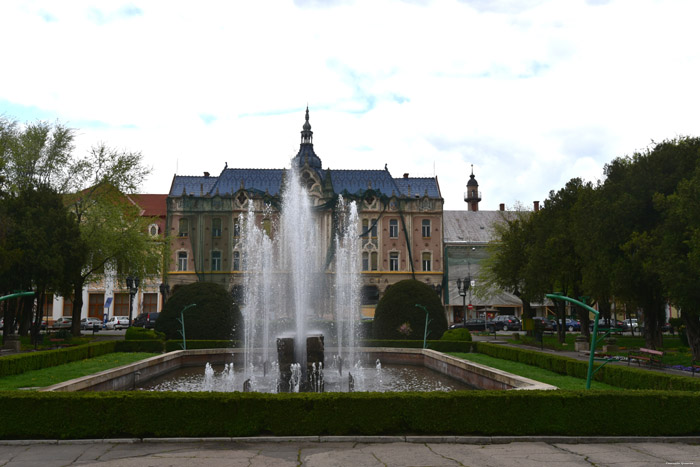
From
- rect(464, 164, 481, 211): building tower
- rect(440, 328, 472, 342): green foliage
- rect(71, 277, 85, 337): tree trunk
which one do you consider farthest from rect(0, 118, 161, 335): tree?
rect(464, 164, 481, 211): building tower

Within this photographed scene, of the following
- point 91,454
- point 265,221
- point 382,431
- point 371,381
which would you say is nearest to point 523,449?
point 382,431

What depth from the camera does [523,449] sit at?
10742mm

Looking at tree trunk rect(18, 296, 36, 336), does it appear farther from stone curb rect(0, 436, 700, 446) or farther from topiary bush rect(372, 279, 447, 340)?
stone curb rect(0, 436, 700, 446)

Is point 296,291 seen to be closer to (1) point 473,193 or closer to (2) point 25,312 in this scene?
(2) point 25,312

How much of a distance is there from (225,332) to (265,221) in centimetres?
2767

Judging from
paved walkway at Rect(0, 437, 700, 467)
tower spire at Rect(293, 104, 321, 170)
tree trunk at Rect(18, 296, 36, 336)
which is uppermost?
tower spire at Rect(293, 104, 321, 170)

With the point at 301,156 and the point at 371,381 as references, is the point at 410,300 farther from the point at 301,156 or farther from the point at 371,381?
the point at 301,156

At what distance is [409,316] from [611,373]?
656 inches

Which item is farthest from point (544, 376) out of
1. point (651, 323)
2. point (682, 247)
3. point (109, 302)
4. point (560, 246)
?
point (109, 302)

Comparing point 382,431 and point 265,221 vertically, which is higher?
point 265,221

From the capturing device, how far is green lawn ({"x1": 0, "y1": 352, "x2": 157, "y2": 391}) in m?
17.5

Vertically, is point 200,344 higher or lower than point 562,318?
lower

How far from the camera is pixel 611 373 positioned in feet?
58.9

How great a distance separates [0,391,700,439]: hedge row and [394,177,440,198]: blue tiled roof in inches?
2087
